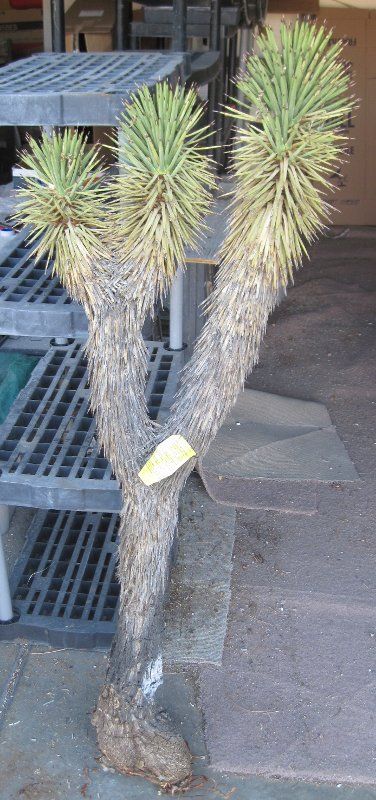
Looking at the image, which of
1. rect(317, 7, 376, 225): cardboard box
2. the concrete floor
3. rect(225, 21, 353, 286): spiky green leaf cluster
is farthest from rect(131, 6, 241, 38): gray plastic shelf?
rect(317, 7, 376, 225): cardboard box

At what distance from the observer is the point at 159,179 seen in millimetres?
2650

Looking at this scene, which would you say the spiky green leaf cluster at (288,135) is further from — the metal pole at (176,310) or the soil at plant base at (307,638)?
the soil at plant base at (307,638)

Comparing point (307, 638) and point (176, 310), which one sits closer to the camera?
point (176, 310)

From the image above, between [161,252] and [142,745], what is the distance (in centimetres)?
207

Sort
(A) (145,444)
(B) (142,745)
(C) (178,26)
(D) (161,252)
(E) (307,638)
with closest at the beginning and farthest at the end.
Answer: (D) (161,252), (A) (145,444), (B) (142,745), (E) (307,638), (C) (178,26)

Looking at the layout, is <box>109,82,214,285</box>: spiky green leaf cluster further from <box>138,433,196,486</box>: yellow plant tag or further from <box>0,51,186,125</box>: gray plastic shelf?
<box>138,433,196,486</box>: yellow plant tag

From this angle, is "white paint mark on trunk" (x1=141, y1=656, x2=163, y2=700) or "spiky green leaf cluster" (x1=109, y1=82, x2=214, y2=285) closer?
"spiky green leaf cluster" (x1=109, y1=82, x2=214, y2=285)

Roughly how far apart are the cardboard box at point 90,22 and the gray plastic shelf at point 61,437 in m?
3.51

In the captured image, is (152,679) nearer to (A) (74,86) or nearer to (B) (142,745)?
(B) (142,745)

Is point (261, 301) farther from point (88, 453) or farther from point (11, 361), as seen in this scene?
point (11, 361)

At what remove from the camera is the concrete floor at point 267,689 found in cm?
356

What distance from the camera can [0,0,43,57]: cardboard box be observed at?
9953 millimetres

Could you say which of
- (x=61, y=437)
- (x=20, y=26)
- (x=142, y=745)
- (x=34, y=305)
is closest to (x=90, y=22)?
(x=20, y=26)

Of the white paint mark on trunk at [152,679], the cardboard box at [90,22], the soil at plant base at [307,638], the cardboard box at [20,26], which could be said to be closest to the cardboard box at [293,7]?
the cardboard box at [20,26]
